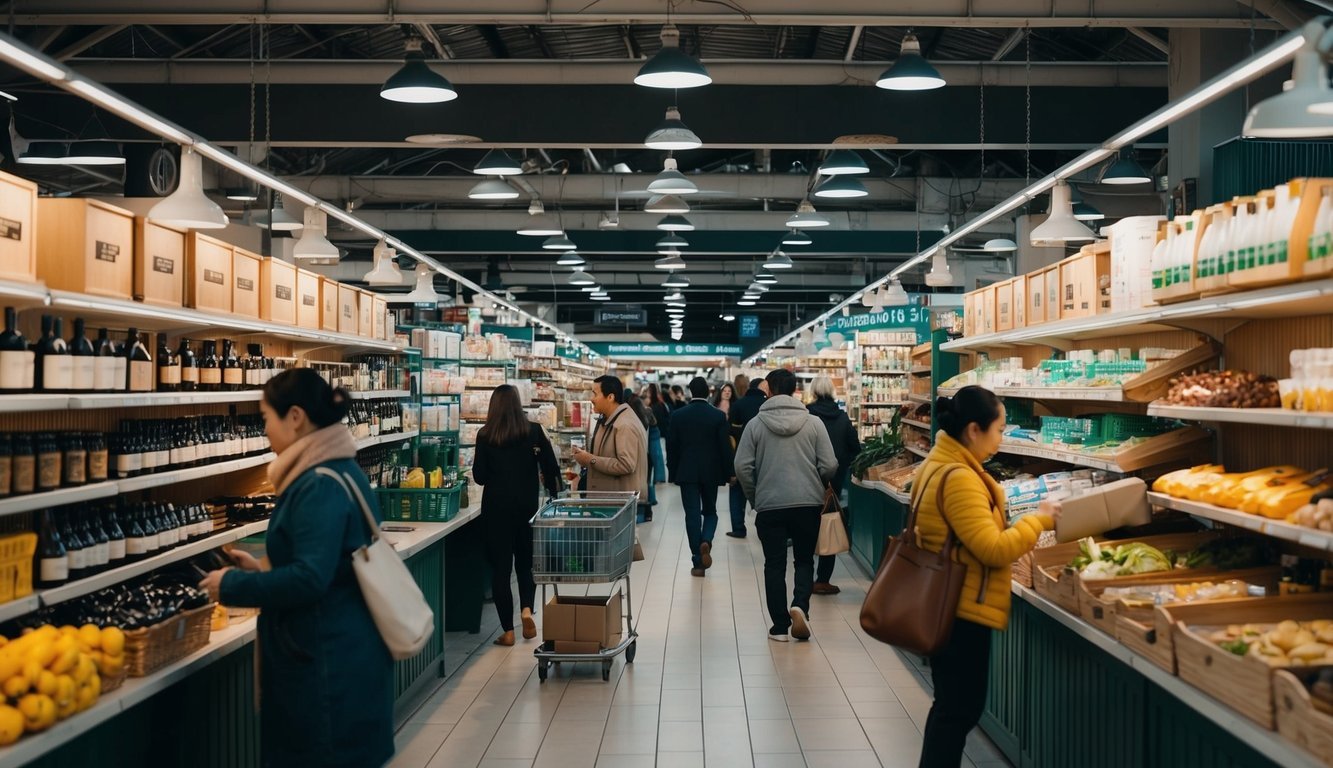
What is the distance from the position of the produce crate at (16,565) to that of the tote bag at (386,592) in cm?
97

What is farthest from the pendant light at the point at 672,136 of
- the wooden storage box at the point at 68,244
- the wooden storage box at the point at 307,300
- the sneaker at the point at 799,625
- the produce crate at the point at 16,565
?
the produce crate at the point at 16,565

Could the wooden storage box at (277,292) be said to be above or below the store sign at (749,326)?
below

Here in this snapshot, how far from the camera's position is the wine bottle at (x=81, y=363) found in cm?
395

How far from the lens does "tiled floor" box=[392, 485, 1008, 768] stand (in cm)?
571

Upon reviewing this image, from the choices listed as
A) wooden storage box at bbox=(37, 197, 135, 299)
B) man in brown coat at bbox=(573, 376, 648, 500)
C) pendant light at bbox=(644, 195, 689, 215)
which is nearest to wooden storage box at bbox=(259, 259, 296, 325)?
wooden storage box at bbox=(37, 197, 135, 299)

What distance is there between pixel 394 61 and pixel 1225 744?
9.06 metres

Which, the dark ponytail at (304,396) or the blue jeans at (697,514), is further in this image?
the blue jeans at (697,514)

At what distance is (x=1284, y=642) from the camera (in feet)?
11.1

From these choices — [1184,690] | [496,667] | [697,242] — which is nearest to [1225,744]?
[1184,690]

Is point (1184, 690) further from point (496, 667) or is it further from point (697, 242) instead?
point (697, 242)

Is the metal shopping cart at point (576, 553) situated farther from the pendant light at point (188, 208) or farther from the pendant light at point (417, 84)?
the pendant light at point (417, 84)

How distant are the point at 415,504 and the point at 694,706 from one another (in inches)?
90.8

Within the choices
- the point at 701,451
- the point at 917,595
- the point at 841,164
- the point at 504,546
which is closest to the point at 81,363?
the point at 917,595

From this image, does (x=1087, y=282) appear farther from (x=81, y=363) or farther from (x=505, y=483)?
(x=81, y=363)
